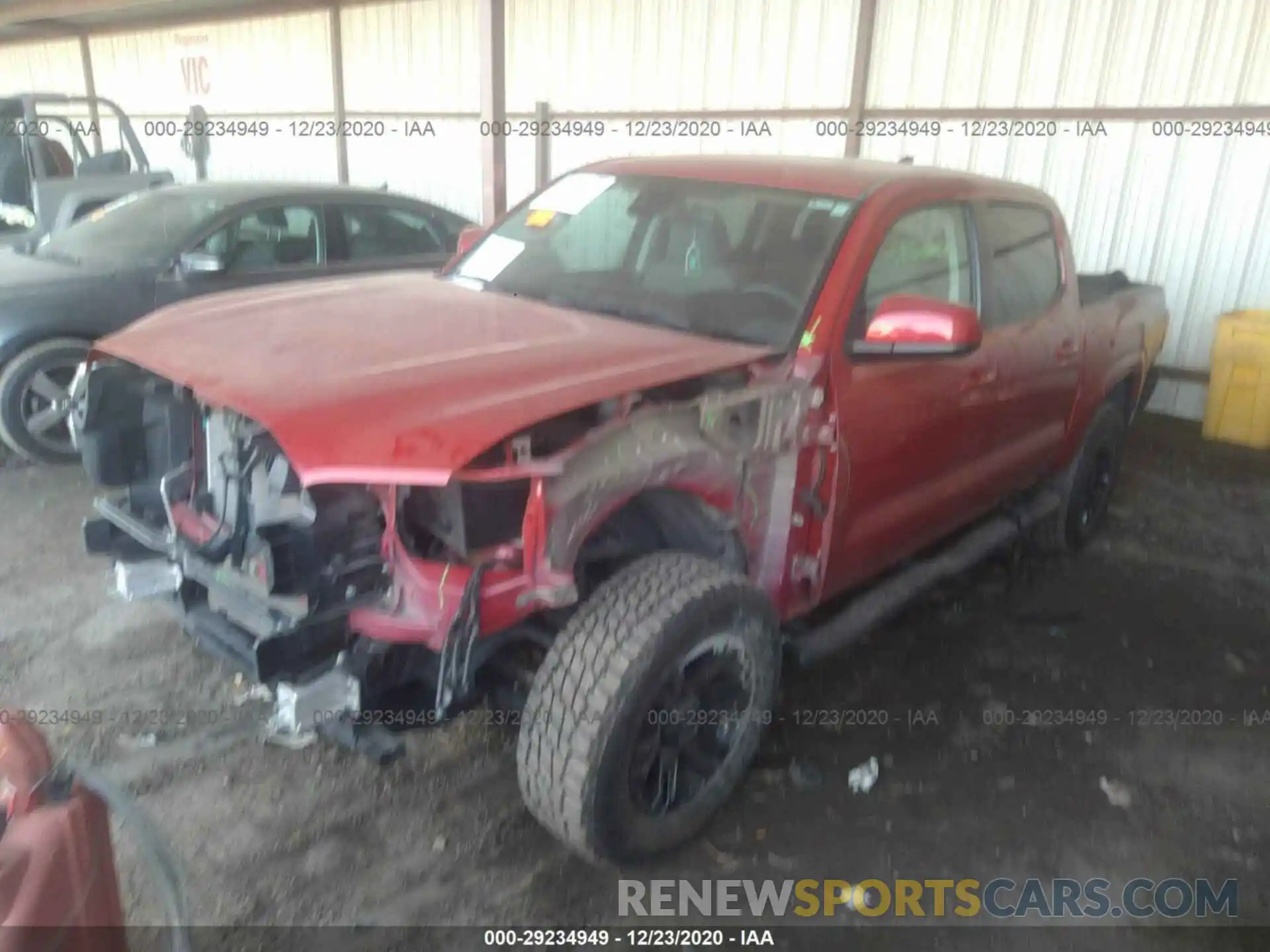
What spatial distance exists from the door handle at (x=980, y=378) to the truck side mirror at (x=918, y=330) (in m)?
0.45

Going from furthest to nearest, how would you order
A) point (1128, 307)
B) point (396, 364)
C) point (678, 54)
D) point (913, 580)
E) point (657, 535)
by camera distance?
point (678, 54) < point (1128, 307) < point (913, 580) < point (657, 535) < point (396, 364)

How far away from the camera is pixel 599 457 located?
224 cm

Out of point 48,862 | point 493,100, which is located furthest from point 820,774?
point 493,100

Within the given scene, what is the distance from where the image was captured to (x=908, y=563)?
367 cm

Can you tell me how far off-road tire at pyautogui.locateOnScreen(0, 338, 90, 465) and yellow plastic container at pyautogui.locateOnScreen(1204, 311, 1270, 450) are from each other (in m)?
7.50

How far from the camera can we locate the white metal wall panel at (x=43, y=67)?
1867 cm

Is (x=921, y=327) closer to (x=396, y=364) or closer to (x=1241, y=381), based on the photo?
(x=396, y=364)

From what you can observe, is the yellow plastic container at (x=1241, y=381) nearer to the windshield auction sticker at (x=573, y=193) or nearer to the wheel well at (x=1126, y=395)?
the wheel well at (x=1126, y=395)

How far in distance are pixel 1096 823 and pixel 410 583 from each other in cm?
220

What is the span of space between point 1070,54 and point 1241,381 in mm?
2879

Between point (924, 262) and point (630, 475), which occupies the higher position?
point (924, 262)

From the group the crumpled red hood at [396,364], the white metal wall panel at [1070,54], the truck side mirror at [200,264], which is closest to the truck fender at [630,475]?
the crumpled red hood at [396,364]

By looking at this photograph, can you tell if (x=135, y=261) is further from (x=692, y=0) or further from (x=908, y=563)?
(x=692, y=0)

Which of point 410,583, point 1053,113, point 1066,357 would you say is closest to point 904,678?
point 1066,357
